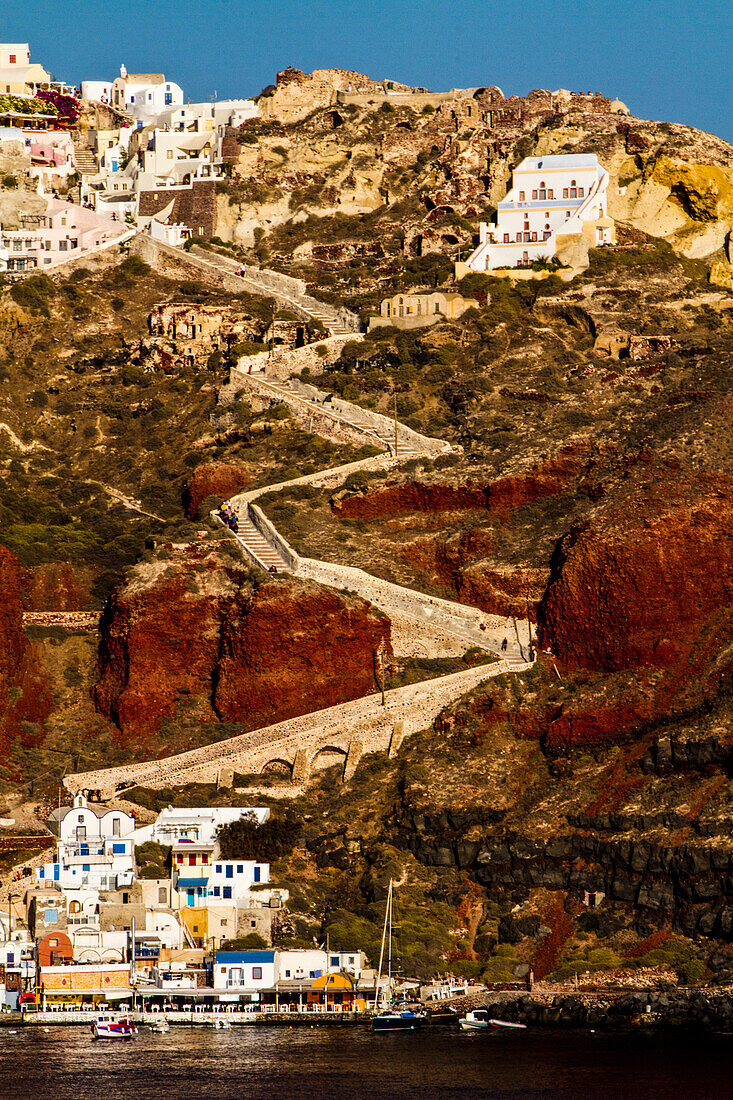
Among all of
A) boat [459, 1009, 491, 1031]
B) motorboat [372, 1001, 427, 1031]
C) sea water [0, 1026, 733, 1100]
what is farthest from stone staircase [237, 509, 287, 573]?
boat [459, 1009, 491, 1031]

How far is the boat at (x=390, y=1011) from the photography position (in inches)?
3406

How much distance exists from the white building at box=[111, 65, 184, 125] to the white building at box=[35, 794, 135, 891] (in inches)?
2843

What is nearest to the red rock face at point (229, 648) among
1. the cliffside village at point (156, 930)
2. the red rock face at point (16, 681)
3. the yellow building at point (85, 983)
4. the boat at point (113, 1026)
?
the red rock face at point (16, 681)

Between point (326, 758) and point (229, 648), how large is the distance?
7035 millimetres

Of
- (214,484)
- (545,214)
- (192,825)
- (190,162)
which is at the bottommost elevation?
(192,825)

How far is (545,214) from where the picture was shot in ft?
430

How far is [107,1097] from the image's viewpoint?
76.9m

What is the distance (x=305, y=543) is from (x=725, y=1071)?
34626mm

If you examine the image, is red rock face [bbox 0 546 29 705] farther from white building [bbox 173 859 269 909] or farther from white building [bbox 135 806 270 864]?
white building [bbox 173 859 269 909]

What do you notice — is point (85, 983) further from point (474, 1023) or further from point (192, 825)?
point (474, 1023)

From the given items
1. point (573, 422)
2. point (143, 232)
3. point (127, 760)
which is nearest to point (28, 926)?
point (127, 760)

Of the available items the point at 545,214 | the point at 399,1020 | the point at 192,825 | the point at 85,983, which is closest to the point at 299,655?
the point at 192,825

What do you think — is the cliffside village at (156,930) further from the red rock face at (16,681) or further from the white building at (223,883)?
the red rock face at (16,681)

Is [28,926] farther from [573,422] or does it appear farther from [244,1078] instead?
[573,422]
